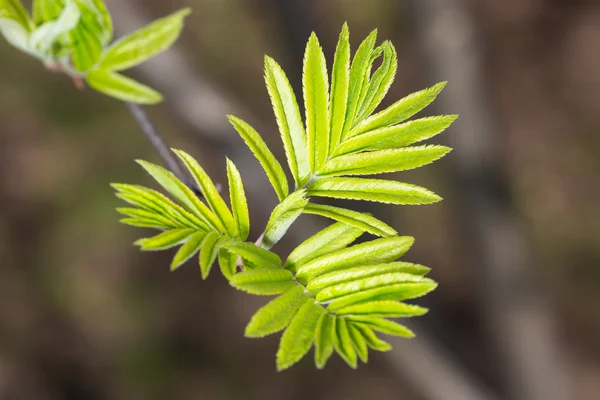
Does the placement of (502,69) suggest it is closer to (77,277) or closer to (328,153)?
(77,277)

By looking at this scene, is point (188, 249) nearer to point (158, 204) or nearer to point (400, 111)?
point (158, 204)

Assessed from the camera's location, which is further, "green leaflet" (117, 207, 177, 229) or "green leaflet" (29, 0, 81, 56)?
"green leaflet" (29, 0, 81, 56)

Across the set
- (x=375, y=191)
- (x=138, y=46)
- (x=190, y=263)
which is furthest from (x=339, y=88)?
(x=190, y=263)

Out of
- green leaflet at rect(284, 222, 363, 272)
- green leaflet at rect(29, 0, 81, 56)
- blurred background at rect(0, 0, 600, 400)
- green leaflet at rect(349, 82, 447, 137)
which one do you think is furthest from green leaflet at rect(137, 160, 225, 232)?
blurred background at rect(0, 0, 600, 400)

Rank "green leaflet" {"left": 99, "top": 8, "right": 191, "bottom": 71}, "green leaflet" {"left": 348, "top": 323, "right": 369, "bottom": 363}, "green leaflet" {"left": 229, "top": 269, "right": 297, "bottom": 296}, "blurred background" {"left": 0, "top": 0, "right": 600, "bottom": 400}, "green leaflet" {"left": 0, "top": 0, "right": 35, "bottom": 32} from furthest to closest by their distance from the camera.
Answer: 1. "blurred background" {"left": 0, "top": 0, "right": 600, "bottom": 400}
2. "green leaflet" {"left": 99, "top": 8, "right": 191, "bottom": 71}
3. "green leaflet" {"left": 0, "top": 0, "right": 35, "bottom": 32}
4. "green leaflet" {"left": 348, "top": 323, "right": 369, "bottom": 363}
5. "green leaflet" {"left": 229, "top": 269, "right": 297, "bottom": 296}

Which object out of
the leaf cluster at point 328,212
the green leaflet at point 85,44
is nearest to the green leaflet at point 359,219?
the leaf cluster at point 328,212

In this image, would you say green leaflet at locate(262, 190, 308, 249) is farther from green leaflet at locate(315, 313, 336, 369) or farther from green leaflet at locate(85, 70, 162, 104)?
green leaflet at locate(85, 70, 162, 104)

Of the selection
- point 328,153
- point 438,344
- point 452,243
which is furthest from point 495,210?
point 328,153
